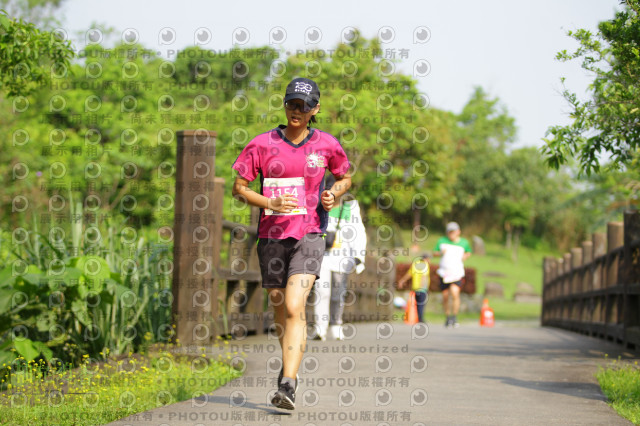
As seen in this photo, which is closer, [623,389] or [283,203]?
[283,203]

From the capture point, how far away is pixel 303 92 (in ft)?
17.3

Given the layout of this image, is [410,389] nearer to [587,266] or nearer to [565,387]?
[565,387]

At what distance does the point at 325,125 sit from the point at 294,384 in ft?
78.9

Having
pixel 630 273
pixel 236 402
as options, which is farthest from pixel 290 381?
pixel 630 273

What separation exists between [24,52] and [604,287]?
8.38m

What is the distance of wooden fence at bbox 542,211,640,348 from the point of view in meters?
10.3

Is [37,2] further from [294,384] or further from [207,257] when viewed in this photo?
[294,384]

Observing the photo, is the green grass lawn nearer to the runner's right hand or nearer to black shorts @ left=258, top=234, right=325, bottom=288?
black shorts @ left=258, top=234, right=325, bottom=288

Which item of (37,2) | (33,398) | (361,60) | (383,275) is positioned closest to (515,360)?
(33,398)

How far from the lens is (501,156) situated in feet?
243

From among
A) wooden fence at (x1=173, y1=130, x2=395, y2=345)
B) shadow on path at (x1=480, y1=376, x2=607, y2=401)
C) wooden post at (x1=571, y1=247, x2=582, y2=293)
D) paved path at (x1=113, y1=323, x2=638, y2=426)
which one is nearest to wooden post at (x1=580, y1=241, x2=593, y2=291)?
wooden post at (x1=571, y1=247, x2=582, y2=293)

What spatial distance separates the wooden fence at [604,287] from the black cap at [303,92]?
5.62 meters

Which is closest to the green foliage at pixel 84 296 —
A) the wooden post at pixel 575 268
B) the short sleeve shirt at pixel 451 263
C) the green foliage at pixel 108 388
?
the green foliage at pixel 108 388

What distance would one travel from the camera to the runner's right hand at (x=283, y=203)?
528cm
